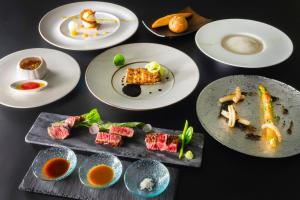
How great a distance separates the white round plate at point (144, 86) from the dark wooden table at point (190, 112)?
5 cm

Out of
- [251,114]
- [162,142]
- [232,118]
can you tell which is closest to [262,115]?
[251,114]

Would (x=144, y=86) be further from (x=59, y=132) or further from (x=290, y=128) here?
(x=290, y=128)

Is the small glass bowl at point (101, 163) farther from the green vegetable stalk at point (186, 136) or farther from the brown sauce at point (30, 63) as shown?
the brown sauce at point (30, 63)

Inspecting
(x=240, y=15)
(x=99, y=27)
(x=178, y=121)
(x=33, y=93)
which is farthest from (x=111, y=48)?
(x=240, y=15)

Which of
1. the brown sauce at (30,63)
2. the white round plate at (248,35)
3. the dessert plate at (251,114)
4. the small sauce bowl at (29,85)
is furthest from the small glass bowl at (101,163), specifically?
the white round plate at (248,35)

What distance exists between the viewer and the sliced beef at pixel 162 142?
1.11 m

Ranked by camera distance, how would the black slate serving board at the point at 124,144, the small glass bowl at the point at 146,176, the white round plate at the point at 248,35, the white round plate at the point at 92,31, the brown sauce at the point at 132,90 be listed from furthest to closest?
the white round plate at the point at 92,31 → the white round plate at the point at 248,35 → the brown sauce at the point at 132,90 → the black slate serving board at the point at 124,144 → the small glass bowl at the point at 146,176

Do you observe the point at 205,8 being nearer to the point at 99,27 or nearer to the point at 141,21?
the point at 141,21

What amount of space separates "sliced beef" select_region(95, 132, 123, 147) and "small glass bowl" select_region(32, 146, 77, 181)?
11cm

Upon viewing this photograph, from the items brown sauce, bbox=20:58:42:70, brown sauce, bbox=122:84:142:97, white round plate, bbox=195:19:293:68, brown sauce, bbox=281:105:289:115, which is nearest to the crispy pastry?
brown sauce, bbox=122:84:142:97

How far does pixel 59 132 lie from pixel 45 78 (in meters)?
0.36

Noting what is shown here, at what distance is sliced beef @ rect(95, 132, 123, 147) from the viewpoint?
113 centimetres

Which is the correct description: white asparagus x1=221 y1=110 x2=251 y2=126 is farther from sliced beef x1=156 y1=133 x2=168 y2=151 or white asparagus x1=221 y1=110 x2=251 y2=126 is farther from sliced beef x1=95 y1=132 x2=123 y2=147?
sliced beef x1=95 y1=132 x2=123 y2=147

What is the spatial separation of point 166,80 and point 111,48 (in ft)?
1.07
